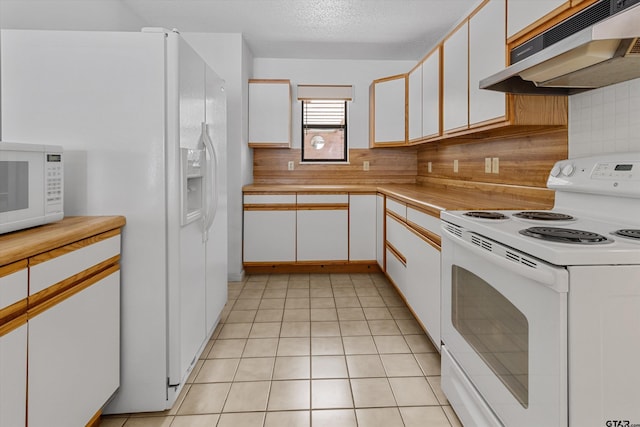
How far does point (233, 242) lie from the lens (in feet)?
13.0

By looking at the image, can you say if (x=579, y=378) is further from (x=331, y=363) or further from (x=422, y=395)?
(x=331, y=363)

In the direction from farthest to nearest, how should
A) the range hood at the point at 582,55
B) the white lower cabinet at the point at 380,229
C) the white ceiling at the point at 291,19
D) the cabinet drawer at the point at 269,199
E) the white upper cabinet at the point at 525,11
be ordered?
1. the cabinet drawer at the point at 269,199
2. the white lower cabinet at the point at 380,229
3. the white ceiling at the point at 291,19
4. the white upper cabinet at the point at 525,11
5. the range hood at the point at 582,55

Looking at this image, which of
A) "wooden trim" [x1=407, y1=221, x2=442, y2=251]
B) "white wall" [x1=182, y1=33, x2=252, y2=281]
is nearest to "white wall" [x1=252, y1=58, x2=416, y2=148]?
"white wall" [x1=182, y1=33, x2=252, y2=281]

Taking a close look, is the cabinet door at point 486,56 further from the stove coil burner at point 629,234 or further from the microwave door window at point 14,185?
the microwave door window at point 14,185

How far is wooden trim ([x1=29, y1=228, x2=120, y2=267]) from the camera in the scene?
45.4 inches

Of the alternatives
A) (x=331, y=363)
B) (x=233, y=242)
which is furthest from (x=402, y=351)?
(x=233, y=242)

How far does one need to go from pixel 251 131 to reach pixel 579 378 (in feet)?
12.4

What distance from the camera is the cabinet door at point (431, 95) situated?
300 centimetres

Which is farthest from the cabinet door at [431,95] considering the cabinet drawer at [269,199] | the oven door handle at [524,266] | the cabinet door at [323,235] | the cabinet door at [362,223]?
the oven door handle at [524,266]

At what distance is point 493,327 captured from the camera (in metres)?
1.35

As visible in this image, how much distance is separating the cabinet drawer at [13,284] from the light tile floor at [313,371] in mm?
910

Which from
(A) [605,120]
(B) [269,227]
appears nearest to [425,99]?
(A) [605,120]

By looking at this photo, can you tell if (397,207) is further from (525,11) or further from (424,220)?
(525,11)

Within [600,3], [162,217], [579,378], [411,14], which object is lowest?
[579,378]
